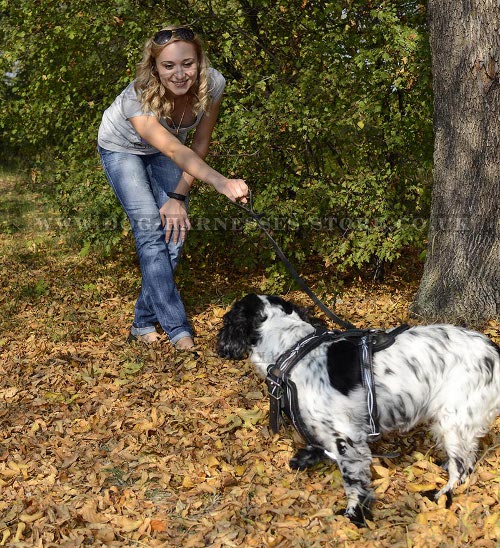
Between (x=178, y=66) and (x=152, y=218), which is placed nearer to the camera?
(x=178, y=66)

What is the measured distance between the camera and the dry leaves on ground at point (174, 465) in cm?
323

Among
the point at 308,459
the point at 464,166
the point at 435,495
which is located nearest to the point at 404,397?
the point at 435,495

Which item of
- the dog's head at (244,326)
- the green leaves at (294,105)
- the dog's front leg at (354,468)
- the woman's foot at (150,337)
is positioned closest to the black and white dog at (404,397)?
the dog's front leg at (354,468)

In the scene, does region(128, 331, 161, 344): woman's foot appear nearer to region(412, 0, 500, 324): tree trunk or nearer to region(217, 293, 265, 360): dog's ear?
region(217, 293, 265, 360): dog's ear

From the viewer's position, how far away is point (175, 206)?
5.01 metres

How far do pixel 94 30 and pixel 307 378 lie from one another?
4.53 metres

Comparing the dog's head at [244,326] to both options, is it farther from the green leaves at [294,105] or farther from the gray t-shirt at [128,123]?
the green leaves at [294,105]

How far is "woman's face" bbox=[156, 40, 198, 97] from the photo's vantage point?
4367mm

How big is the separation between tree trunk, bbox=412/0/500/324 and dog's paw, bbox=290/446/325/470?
2.02m

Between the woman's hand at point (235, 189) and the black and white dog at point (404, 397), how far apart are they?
100 centimetres

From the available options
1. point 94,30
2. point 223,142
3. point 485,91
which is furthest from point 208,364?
point 94,30

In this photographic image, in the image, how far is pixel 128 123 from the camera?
4.84m

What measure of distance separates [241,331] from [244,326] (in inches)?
1.3

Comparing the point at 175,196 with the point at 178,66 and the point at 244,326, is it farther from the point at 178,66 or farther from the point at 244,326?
the point at 244,326
